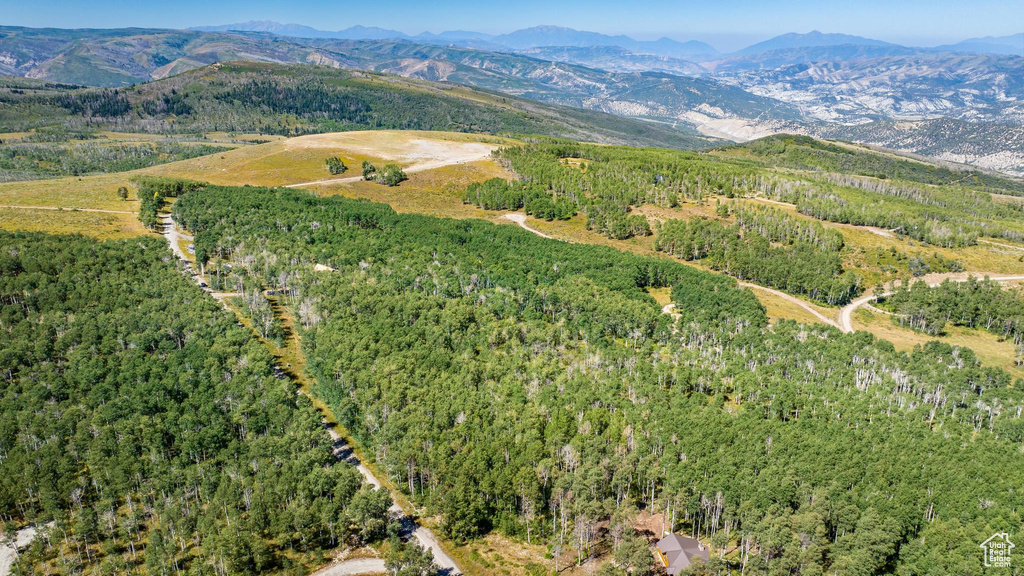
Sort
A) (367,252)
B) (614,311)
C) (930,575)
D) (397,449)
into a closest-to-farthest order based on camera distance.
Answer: (930,575)
(397,449)
(614,311)
(367,252)

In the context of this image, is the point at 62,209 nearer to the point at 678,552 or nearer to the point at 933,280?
the point at 678,552

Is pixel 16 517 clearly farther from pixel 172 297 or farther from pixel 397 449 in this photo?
pixel 172 297

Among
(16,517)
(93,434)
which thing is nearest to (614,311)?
(93,434)

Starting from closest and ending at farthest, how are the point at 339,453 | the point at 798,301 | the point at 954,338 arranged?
the point at 339,453 → the point at 954,338 → the point at 798,301

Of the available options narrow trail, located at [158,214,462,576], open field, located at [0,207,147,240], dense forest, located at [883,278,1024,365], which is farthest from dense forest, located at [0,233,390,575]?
dense forest, located at [883,278,1024,365]

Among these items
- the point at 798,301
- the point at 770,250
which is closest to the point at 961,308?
the point at 798,301

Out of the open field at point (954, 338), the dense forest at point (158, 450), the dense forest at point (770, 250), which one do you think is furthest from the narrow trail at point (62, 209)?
the open field at point (954, 338)
